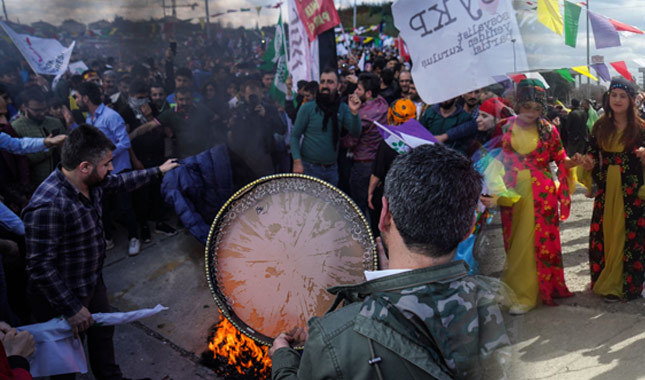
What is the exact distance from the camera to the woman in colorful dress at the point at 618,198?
12.5ft

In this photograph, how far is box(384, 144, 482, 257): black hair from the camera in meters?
1.31

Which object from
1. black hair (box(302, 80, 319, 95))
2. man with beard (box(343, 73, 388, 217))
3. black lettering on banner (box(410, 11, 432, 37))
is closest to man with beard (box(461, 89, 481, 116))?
man with beard (box(343, 73, 388, 217))

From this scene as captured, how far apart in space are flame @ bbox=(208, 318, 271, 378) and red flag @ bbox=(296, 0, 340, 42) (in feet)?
11.5

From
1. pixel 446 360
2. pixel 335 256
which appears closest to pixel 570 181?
pixel 335 256

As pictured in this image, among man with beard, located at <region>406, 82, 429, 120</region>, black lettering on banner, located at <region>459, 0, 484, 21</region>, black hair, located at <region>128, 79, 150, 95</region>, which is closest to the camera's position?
black lettering on banner, located at <region>459, 0, 484, 21</region>

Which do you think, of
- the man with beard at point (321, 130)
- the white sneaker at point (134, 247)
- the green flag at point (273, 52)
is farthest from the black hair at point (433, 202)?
the green flag at point (273, 52)

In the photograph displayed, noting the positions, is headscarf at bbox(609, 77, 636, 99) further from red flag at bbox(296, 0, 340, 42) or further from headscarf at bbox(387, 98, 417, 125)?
red flag at bbox(296, 0, 340, 42)

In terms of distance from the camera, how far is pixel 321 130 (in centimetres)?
506

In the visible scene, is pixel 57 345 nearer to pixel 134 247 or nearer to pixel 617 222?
pixel 134 247

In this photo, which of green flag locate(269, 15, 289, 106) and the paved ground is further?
green flag locate(269, 15, 289, 106)

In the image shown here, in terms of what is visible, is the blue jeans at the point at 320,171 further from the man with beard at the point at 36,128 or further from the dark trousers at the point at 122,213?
the man with beard at the point at 36,128

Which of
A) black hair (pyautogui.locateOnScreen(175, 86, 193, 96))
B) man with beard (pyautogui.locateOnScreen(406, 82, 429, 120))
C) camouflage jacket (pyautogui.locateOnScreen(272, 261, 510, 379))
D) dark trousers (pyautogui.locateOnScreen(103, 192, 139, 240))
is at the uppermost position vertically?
black hair (pyautogui.locateOnScreen(175, 86, 193, 96))

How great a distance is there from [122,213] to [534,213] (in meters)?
4.08

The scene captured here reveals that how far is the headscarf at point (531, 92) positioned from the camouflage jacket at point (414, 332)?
8.17 ft
